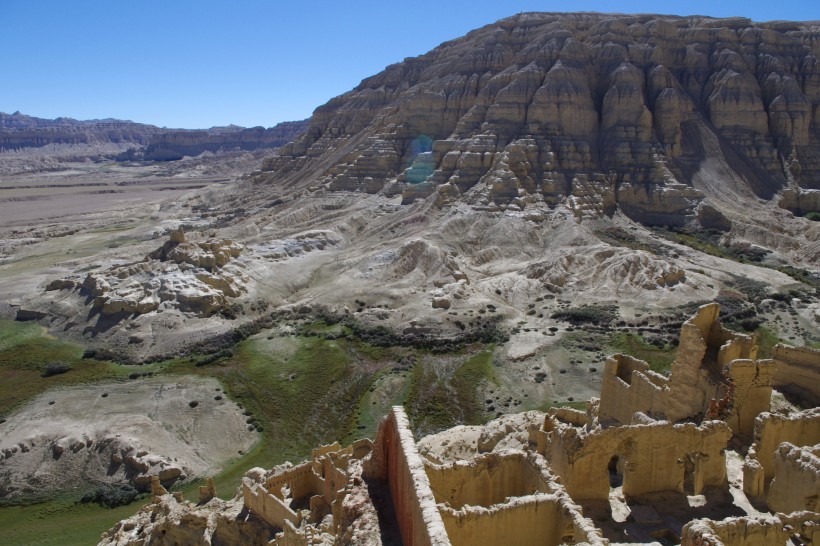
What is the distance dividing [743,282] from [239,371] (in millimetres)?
42214

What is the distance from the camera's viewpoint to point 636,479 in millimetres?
15609

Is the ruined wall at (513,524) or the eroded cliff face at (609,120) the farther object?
the eroded cliff face at (609,120)

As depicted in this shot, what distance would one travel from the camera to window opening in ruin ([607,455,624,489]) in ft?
56.2

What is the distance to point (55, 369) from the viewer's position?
39375 millimetres

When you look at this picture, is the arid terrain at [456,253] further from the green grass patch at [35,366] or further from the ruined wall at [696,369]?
the ruined wall at [696,369]

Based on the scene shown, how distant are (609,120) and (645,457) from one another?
68.5 m

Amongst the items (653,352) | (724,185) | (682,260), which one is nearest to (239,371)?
(653,352)

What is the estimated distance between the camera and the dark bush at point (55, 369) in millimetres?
39125

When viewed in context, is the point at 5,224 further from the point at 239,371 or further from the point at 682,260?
the point at 682,260

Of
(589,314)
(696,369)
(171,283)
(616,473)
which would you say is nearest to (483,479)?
(616,473)

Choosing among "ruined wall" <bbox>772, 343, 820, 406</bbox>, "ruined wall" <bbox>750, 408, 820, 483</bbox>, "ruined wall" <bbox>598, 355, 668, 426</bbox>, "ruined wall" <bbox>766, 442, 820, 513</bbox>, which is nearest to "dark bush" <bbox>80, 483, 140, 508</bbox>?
"ruined wall" <bbox>598, 355, 668, 426</bbox>

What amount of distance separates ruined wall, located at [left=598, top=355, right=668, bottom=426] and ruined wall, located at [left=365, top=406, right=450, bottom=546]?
11.0 metres

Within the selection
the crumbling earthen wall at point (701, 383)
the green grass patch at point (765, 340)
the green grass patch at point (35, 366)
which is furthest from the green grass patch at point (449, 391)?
the green grass patch at point (35, 366)

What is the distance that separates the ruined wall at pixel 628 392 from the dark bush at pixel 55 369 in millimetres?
33839
